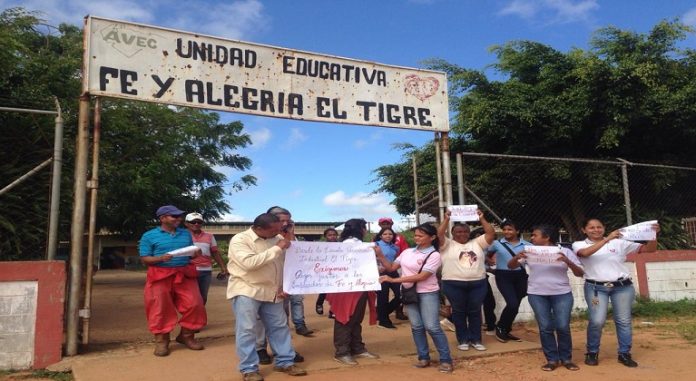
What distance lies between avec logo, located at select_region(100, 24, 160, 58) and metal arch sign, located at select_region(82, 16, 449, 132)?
0.01m

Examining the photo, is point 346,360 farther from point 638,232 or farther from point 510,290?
point 638,232

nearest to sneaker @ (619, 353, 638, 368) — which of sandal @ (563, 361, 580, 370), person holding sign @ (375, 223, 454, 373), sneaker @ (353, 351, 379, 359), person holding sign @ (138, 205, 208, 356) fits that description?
sandal @ (563, 361, 580, 370)

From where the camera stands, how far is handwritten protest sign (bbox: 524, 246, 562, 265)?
5.25 metres

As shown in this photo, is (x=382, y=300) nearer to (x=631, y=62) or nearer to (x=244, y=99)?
(x=244, y=99)

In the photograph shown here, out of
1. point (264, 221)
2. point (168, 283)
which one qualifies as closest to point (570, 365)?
point (264, 221)

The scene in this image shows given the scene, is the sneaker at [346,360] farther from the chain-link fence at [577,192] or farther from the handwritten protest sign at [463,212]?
the chain-link fence at [577,192]

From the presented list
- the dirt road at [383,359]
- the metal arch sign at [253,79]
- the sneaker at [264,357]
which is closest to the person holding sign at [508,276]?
the dirt road at [383,359]

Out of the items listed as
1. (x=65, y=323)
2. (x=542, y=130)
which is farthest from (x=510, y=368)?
(x=542, y=130)

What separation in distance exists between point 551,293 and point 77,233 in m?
4.91

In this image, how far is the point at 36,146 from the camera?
644cm

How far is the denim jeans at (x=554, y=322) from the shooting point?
525 centimetres

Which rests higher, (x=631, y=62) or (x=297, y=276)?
(x=631, y=62)

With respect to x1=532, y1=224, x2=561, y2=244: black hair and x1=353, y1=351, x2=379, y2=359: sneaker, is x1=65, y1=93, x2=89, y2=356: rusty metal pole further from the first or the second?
x1=532, y1=224, x2=561, y2=244: black hair

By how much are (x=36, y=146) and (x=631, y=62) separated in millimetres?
12218
